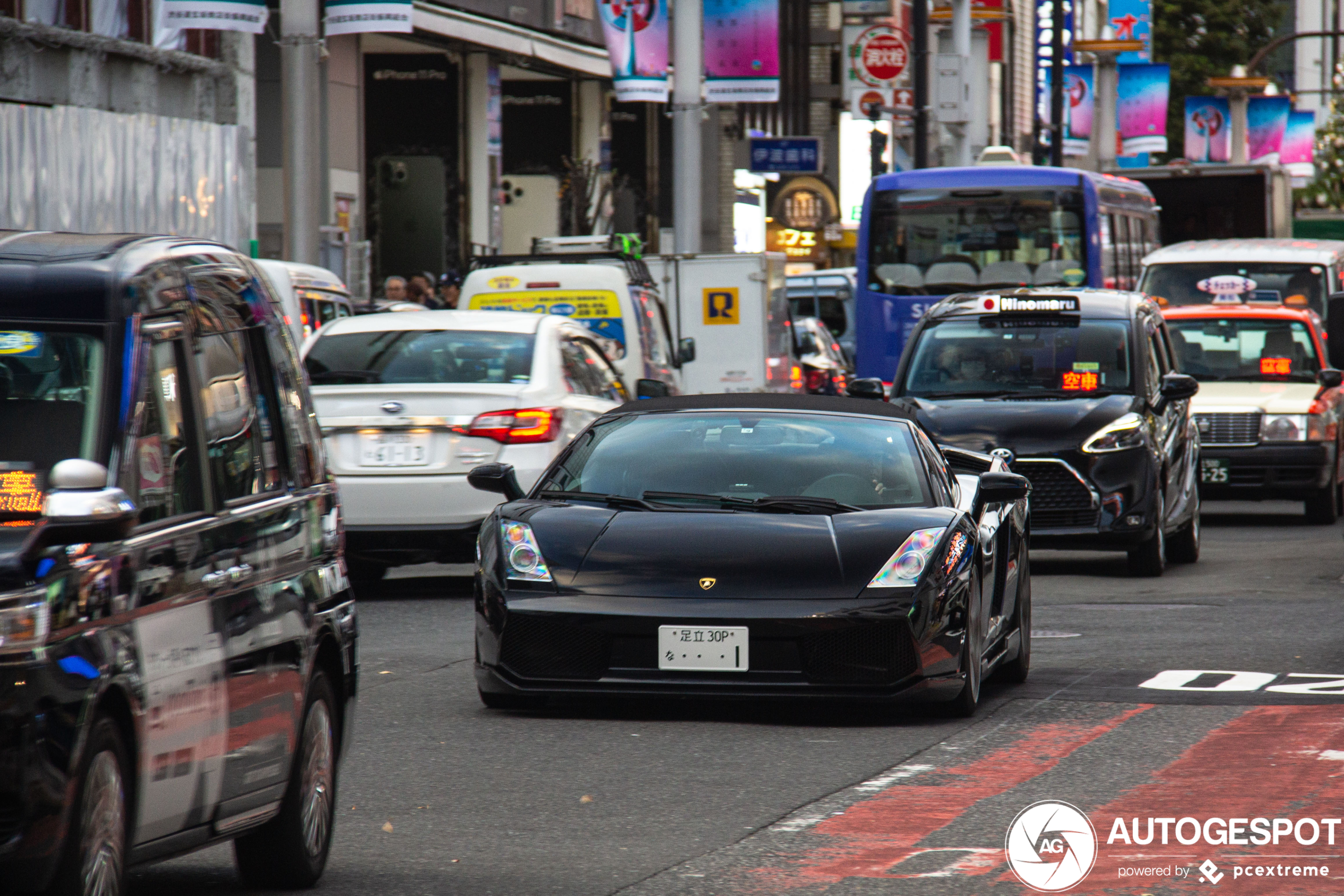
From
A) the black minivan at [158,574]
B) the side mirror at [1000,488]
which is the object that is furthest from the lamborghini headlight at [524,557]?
the black minivan at [158,574]

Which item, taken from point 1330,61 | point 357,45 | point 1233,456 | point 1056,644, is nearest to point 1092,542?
point 1056,644

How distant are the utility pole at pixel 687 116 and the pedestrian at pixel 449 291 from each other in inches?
156

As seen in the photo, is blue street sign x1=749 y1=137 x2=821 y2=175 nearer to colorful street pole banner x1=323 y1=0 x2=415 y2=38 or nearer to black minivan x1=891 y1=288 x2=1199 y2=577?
colorful street pole banner x1=323 y1=0 x2=415 y2=38

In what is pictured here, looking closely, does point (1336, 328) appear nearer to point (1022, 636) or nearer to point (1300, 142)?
point (1022, 636)

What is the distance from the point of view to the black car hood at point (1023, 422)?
1645 centimetres

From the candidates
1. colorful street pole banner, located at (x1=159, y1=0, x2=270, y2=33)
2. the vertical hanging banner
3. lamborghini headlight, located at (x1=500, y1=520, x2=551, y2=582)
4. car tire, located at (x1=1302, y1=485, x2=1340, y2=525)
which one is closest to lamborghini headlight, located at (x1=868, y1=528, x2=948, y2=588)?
lamborghini headlight, located at (x1=500, y1=520, x2=551, y2=582)

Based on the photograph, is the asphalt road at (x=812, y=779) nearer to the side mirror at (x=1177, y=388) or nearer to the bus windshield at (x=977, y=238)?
the side mirror at (x=1177, y=388)

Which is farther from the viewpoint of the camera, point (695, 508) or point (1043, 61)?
point (1043, 61)

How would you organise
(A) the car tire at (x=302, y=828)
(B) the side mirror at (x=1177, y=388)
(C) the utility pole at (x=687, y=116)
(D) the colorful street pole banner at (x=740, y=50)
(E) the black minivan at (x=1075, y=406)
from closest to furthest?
(A) the car tire at (x=302, y=828)
(E) the black minivan at (x=1075, y=406)
(B) the side mirror at (x=1177, y=388)
(C) the utility pole at (x=687, y=116)
(D) the colorful street pole banner at (x=740, y=50)

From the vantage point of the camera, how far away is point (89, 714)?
4.81 metres

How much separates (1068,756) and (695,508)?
192 centimetres

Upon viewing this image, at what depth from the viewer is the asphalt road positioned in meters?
6.69

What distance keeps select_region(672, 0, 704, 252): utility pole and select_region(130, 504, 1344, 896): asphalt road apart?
2100 centimetres

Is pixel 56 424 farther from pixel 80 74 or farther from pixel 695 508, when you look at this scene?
pixel 80 74
